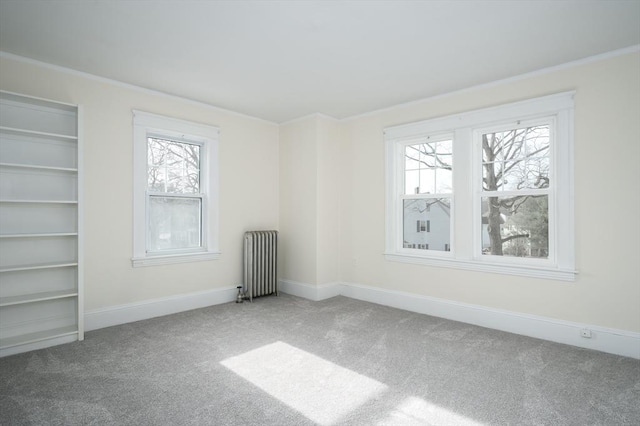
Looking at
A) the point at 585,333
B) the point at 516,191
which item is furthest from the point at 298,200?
the point at 585,333

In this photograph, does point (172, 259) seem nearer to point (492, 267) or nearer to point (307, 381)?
point (307, 381)

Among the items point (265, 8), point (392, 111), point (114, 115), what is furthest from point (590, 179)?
point (114, 115)

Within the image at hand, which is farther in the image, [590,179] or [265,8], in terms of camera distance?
[590,179]

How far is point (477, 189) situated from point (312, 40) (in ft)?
7.87

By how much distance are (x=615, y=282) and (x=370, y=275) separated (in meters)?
2.61

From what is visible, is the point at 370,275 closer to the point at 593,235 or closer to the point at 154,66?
the point at 593,235

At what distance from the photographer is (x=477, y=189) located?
12.7 ft

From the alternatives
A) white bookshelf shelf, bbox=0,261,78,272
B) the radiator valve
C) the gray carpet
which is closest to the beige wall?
the radiator valve

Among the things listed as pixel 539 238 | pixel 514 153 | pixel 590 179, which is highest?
pixel 514 153

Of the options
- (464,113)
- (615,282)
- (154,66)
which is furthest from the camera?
(464,113)

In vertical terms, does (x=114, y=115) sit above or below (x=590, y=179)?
above

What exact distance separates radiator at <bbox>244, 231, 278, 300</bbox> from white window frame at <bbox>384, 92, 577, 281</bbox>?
5.37 ft

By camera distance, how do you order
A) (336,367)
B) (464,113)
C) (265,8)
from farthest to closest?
(464,113) → (336,367) → (265,8)

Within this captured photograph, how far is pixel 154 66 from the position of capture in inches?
131
